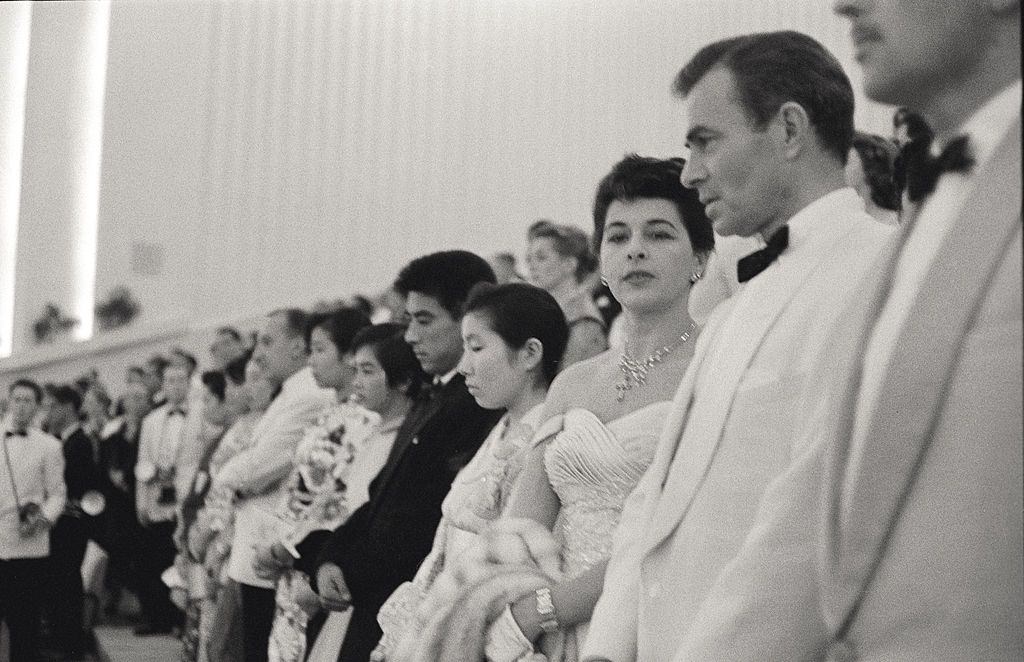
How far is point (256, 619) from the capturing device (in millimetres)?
5656

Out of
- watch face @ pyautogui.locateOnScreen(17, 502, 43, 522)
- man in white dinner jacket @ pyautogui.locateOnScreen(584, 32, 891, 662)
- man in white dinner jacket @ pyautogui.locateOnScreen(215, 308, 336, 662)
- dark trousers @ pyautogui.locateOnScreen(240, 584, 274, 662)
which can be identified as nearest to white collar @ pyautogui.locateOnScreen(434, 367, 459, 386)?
man in white dinner jacket @ pyautogui.locateOnScreen(215, 308, 336, 662)

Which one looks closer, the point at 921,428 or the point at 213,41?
the point at 921,428

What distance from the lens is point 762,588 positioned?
1.58 meters

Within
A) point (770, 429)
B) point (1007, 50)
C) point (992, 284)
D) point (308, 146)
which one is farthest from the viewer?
point (308, 146)

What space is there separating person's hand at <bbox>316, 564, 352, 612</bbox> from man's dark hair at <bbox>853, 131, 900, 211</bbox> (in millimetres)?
1867

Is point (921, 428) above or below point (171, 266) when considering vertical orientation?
above

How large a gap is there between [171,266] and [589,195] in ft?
15.8

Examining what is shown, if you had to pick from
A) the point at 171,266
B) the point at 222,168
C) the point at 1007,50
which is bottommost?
the point at 171,266

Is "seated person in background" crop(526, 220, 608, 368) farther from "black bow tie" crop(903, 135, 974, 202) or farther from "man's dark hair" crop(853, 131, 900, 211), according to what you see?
"black bow tie" crop(903, 135, 974, 202)

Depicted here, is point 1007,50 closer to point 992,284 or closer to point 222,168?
point 992,284

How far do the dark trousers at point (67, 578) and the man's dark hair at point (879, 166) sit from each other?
649 centimetres

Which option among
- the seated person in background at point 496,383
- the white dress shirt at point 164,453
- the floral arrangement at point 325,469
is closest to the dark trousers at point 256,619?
the floral arrangement at point 325,469

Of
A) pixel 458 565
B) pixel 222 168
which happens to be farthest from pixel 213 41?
pixel 458 565

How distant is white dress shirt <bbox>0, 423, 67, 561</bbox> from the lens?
8.10m
